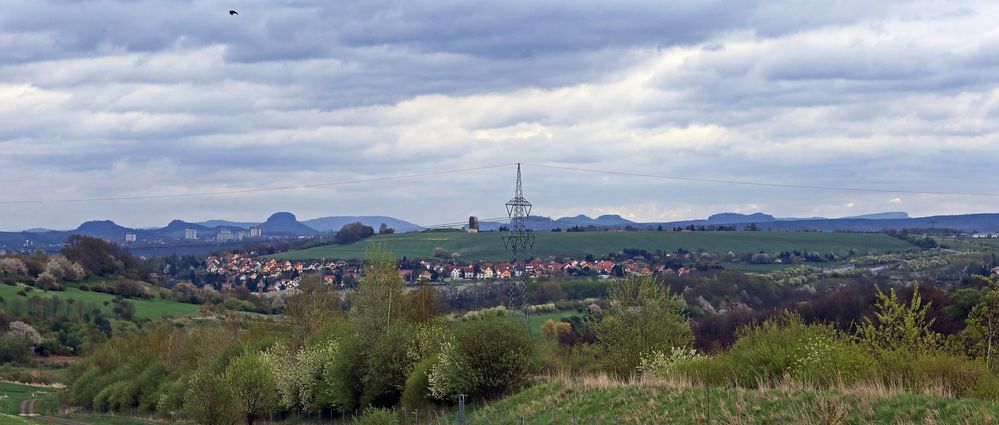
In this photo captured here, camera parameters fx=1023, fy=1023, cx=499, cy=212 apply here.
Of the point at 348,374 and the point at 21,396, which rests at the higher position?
the point at 348,374

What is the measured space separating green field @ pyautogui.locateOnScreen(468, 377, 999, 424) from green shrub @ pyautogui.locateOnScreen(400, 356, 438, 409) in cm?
665

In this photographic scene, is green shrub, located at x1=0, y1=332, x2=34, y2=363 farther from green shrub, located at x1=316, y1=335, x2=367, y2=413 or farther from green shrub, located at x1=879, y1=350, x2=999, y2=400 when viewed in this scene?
green shrub, located at x1=879, y1=350, x2=999, y2=400

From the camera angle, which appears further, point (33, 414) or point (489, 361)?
point (33, 414)

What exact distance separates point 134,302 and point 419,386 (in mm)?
119011

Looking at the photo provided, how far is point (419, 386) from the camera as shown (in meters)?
52.4

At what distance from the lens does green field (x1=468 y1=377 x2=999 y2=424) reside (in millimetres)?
25734

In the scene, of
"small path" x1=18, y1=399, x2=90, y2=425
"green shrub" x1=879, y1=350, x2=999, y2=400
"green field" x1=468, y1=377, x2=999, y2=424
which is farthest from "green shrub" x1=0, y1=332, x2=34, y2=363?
"green shrub" x1=879, y1=350, x2=999, y2=400

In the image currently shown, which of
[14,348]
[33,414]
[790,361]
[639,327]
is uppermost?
[790,361]

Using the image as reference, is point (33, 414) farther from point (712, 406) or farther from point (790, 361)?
point (712, 406)

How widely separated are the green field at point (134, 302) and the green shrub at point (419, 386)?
105264 millimetres

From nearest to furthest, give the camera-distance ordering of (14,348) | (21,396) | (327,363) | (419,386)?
(419,386) < (327,363) < (21,396) < (14,348)

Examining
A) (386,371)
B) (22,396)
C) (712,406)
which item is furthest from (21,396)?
(712,406)

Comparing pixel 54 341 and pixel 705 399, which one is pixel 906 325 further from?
pixel 54 341

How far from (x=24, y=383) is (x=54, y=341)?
76.2 feet
